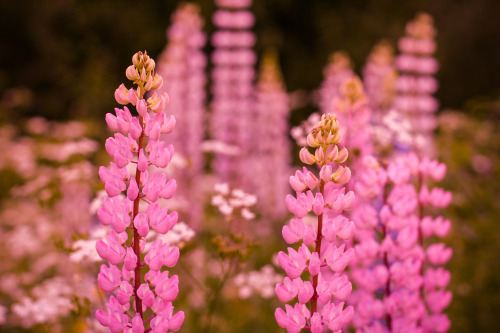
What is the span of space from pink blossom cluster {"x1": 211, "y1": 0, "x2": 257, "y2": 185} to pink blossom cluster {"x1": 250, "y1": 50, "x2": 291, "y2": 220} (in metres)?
0.13

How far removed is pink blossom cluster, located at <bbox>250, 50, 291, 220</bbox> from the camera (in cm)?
450

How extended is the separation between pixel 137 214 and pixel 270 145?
11.4 feet

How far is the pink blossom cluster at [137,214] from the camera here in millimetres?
1300

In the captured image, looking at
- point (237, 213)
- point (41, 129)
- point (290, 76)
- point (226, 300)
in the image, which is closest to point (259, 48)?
point (290, 76)

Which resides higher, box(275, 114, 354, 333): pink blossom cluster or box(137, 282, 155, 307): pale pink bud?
box(275, 114, 354, 333): pink blossom cluster

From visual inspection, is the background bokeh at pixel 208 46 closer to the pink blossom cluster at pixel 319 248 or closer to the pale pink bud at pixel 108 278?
the pale pink bud at pixel 108 278

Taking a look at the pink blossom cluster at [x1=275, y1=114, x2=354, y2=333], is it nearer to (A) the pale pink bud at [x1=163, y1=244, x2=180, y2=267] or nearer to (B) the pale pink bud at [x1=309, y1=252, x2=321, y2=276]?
(B) the pale pink bud at [x1=309, y1=252, x2=321, y2=276]

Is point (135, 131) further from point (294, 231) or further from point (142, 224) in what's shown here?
point (294, 231)

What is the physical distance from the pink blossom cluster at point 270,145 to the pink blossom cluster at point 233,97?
130 mm

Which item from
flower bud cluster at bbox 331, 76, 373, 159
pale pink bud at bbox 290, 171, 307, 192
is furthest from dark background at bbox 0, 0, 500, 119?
pale pink bud at bbox 290, 171, 307, 192

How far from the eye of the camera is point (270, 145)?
4758 mm

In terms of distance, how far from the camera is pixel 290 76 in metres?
9.16

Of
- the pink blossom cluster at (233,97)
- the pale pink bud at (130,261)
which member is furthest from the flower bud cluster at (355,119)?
the pink blossom cluster at (233,97)

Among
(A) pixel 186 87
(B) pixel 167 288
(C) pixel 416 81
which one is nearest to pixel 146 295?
(B) pixel 167 288
